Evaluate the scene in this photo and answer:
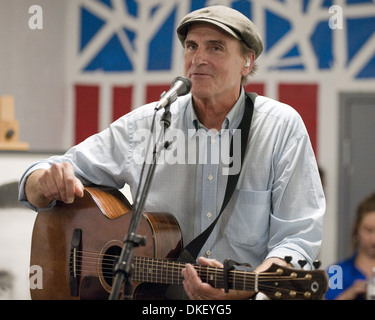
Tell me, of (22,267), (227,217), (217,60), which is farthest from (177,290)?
(22,267)

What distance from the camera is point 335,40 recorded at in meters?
4.50

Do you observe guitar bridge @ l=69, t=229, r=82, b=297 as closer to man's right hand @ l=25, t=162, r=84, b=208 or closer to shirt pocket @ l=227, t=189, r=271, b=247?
man's right hand @ l=25, t=162, r=84, b=208

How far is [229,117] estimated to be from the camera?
2418mm

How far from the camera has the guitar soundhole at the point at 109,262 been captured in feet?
7.56

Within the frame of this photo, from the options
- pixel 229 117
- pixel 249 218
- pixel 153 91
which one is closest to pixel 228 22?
pixel 229 117

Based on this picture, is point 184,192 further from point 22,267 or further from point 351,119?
point 351,119

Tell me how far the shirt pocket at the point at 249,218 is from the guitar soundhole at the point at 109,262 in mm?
424

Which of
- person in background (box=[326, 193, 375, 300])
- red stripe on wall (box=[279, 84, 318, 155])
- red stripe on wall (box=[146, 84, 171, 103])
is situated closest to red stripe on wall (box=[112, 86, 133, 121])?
red stripe on wall (box=[146, 84, 171, 103])

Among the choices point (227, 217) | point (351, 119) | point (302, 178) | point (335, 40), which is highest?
point (335, 40)

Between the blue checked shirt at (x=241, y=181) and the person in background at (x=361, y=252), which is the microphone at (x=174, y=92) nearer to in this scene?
the blue checked shirt at (x=241, y=181)

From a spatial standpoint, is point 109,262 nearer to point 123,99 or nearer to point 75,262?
point 75,262

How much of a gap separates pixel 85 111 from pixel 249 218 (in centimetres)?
281

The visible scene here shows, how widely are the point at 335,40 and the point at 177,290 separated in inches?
110
